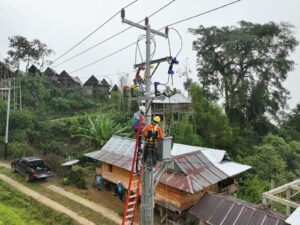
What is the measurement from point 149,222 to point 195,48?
30.8 metres

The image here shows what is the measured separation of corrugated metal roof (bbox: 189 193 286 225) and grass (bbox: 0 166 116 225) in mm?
5007

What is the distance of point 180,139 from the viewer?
78.9 feet

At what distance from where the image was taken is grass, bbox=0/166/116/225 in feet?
43.3

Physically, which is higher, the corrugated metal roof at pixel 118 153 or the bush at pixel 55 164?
the corrugated metal roof at pixel 118 153

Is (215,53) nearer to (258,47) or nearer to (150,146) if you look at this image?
(258,47)

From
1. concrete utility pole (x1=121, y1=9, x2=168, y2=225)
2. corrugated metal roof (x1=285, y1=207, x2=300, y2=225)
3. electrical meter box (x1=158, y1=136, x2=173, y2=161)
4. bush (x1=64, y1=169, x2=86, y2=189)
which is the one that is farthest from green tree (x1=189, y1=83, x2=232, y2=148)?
concrete utility pole (x1=121, y1=9, x2=168, y2=225)

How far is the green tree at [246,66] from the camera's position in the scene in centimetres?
3062

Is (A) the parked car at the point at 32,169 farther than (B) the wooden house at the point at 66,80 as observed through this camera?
No

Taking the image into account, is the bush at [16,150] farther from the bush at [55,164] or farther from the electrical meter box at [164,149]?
the electrical meter box at [164,149]

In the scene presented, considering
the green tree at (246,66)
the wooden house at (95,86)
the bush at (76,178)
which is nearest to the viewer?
the bush at (76,178)

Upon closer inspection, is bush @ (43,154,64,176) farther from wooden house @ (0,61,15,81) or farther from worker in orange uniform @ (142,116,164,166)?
wooden house @ (0,61,15,81)

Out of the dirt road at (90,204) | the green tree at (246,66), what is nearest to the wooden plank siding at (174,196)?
the dirt road at (90,204)

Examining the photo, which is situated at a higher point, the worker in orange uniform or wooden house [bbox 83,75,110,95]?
wooden house [bbox 83,75,110,95]

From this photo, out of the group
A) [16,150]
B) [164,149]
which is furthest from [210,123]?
[164,149]
